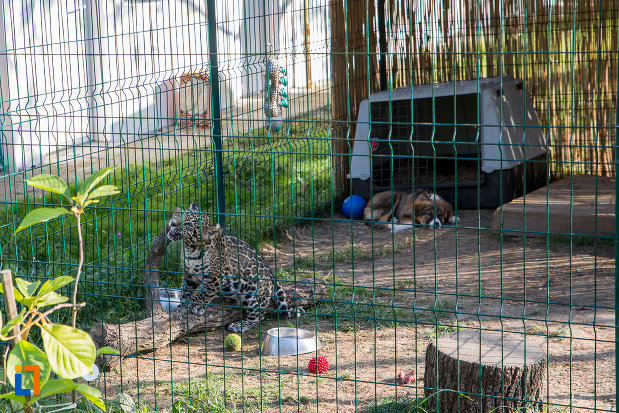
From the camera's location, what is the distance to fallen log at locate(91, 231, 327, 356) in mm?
5281

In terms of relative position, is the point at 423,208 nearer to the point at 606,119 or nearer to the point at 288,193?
the point at 288,193

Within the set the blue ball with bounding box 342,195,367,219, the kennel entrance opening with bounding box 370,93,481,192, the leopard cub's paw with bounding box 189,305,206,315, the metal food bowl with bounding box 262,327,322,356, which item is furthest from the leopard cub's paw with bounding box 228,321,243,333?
the kennel entrance opening with bounding box 370,93,481,192

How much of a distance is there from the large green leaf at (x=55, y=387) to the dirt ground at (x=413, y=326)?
1.45 m

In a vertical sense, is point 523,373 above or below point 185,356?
above

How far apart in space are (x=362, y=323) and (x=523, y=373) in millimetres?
2293

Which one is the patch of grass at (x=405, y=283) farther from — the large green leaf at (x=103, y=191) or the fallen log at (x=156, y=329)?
the large green leaf at (x=103, y=191)

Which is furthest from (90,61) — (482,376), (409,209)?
(482,376)

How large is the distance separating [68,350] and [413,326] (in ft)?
13.3

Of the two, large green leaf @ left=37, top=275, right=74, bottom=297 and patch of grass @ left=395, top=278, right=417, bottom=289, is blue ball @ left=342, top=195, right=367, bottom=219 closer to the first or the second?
patch of grass @ left=395, top=278, right=417, bottom=289

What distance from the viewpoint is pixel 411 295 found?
7.01 metres

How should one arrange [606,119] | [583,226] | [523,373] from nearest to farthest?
[523,373] → [583,226] → [606,119]

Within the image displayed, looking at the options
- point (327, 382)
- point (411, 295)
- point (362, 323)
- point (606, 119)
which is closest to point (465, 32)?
point (606, 119)

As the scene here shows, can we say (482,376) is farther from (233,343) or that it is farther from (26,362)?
(26,362)

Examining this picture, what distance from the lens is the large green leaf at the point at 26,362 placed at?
251 cm
